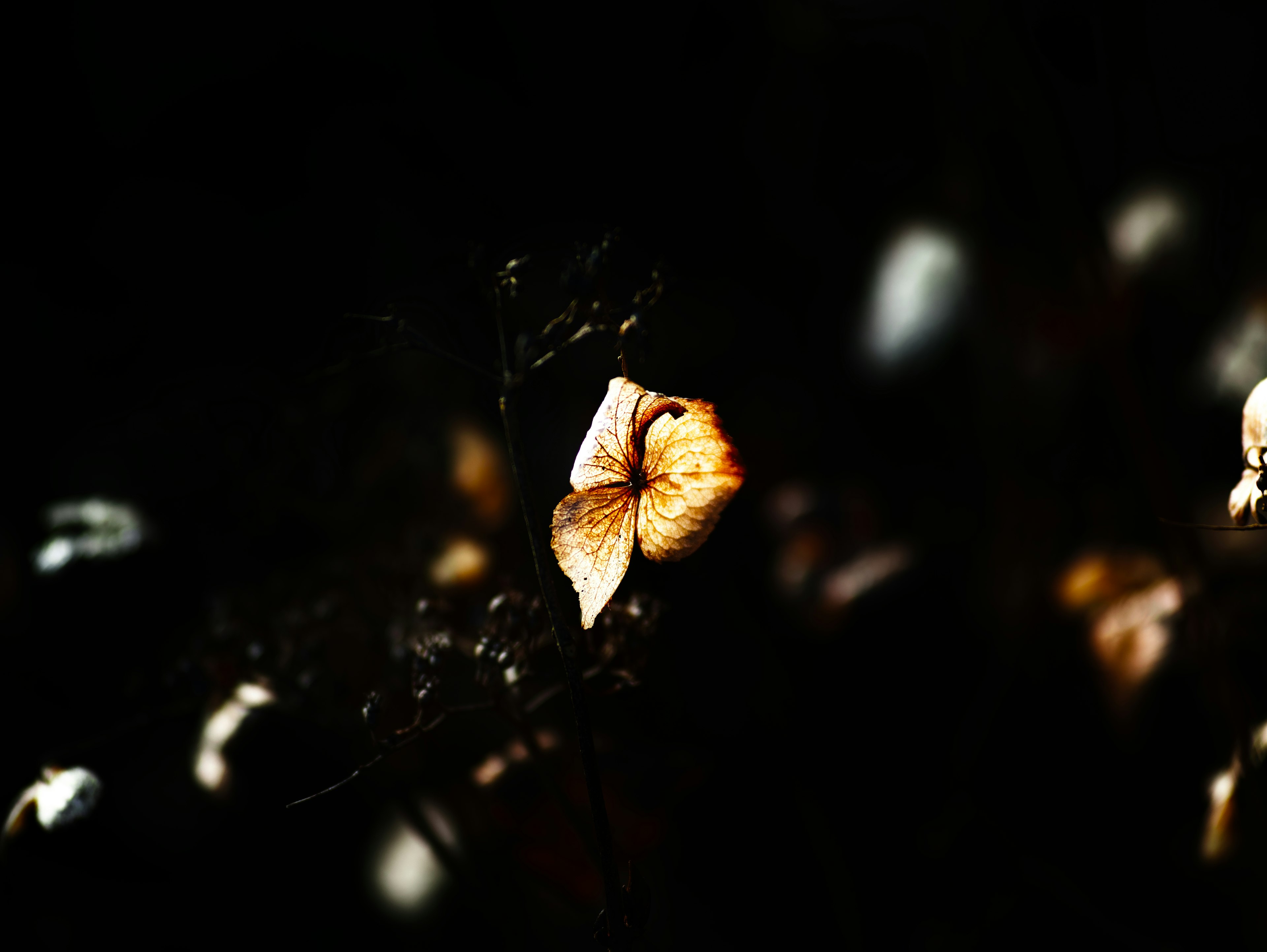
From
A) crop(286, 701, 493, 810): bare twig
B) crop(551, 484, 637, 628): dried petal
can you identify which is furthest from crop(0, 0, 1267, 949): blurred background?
crop(551, 484, 637, 628): dried petal

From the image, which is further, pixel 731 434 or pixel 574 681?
pixel 731 434

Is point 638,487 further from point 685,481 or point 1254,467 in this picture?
point 1254,467

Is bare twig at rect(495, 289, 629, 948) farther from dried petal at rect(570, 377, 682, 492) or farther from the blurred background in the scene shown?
the blurred background

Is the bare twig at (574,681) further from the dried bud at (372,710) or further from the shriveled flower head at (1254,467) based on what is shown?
the shriveled flower head at (1254,467)

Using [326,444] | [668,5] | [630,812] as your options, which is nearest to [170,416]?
[326,444]

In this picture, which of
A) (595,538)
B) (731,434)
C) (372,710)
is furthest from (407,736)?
(731,434)

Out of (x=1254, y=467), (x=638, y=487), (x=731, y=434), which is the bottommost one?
(x=1254, y=467)

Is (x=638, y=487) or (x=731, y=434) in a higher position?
(x=731, y=434)

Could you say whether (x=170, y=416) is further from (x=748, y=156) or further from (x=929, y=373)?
(x=929, y=373)
